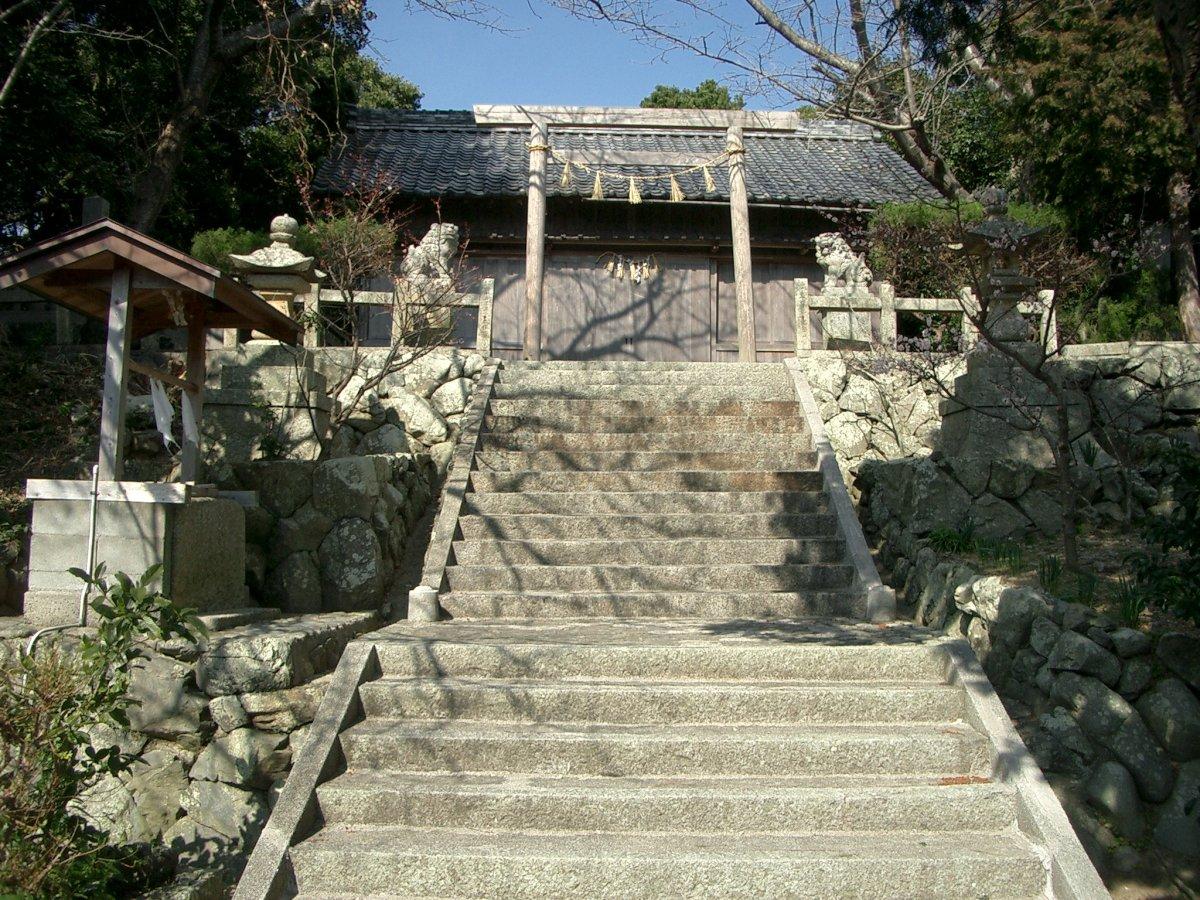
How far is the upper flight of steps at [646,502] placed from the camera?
623cm

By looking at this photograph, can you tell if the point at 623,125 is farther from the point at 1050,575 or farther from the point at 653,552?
the point at 1050,575

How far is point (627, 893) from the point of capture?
375 centimetres

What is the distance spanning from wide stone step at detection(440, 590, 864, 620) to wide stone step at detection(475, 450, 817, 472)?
69.2 inches

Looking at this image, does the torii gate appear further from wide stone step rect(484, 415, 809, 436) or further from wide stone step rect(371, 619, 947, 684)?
wide stone step rect(371, 619, 947, 684)

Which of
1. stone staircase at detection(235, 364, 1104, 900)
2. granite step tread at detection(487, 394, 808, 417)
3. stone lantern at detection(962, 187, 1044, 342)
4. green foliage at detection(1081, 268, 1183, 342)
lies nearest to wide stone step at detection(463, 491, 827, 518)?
stone staircase at detection(235, 364, 1104, 900)

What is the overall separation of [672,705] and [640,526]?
239 centimetres

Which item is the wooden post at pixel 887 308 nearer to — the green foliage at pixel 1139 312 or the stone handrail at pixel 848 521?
the stone handrail at pixel 848 521

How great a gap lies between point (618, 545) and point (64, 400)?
5.88m

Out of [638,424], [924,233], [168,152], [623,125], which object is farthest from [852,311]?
[168,152]

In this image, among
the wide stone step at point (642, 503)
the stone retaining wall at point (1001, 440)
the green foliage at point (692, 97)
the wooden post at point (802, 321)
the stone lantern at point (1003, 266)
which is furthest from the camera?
the green foliage at point (692, 97)

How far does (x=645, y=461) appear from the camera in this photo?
7.86 meters

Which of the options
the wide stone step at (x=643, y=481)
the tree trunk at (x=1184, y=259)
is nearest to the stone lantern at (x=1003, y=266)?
the wide stone step at (x=643, y=481)

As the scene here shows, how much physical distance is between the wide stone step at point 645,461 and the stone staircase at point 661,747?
3.13 feet

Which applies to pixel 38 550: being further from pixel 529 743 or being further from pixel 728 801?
pixel 728 801
